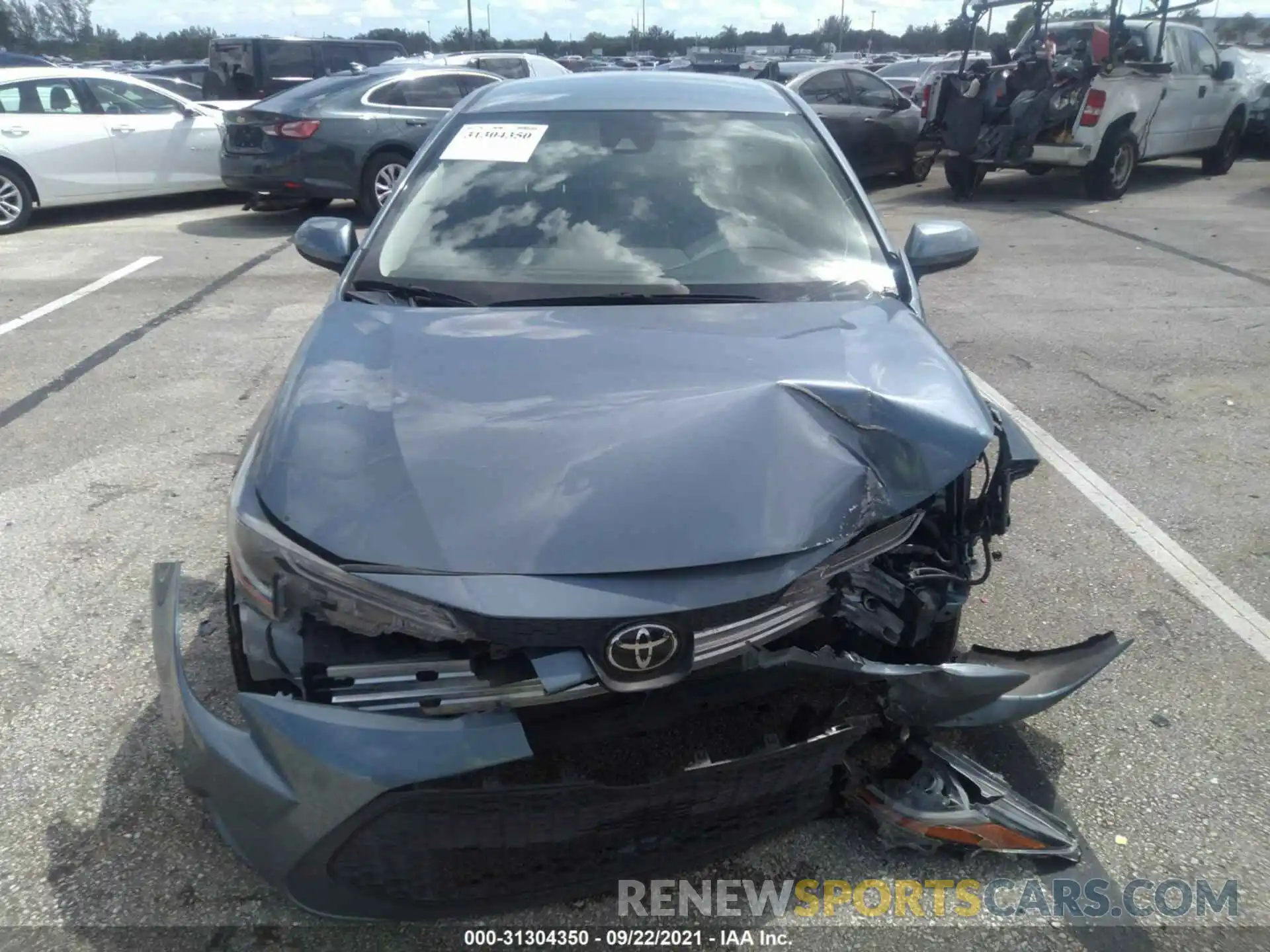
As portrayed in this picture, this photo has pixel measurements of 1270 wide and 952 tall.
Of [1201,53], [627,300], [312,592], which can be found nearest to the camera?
[312,592]

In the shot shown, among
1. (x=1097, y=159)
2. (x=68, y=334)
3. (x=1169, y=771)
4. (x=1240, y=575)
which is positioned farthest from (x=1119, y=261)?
(x=68, y=334)

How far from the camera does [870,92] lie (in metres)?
12.9

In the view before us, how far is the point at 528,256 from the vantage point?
324 centimetres

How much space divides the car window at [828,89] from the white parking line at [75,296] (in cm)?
796

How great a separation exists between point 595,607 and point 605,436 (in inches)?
19.7

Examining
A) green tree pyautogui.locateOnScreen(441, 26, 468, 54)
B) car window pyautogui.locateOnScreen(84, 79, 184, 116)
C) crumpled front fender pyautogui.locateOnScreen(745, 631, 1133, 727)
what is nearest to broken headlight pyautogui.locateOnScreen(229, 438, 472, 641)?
crumpled front fender pyautogui.locateOnScreen(745, 631, 1133, 727)

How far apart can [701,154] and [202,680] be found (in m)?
2.37

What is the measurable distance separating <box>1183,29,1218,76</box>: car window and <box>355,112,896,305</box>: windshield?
1142cm

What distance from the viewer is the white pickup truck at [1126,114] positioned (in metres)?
11.1

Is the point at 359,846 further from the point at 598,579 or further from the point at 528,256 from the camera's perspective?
the point at 528,256

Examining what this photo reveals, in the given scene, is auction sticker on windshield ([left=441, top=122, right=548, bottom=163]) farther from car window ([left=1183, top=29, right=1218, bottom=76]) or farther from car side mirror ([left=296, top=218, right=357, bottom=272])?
car window ([left=1183, top=29, right=1218, bottom=76])

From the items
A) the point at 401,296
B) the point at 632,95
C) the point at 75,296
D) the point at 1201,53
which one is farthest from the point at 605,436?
the point at 1201,53

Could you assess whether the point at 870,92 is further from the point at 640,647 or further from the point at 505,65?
→ the point at 640,647

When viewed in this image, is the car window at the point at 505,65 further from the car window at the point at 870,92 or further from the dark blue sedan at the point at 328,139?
the car window at the point at 870,92
